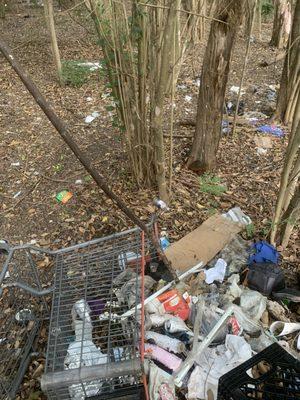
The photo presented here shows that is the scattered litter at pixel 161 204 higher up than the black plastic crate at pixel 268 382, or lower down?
lower down

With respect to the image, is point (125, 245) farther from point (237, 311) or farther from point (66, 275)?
point (237, 311)

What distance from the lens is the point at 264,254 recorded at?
2971 mm

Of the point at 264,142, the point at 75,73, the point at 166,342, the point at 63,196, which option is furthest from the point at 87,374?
the point at 75,73

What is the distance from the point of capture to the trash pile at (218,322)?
2.03 m

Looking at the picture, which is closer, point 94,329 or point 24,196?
point 94,329

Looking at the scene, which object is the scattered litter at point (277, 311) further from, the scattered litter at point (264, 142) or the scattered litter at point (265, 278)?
the scattered litter at point (264, 142)

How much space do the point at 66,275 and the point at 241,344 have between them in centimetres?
126

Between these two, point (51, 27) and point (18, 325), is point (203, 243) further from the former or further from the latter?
point (51, 27)

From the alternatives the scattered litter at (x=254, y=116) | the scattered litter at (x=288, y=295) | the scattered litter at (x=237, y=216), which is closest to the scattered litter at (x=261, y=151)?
the scattered litter at (x=254, y=116)

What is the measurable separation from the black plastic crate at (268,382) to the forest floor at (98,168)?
143cm

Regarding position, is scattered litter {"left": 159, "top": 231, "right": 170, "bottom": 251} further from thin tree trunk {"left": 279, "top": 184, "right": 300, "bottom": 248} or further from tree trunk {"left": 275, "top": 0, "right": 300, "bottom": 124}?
tree trunk {"left": 275, "top": 0, "right": 300, "bottom": 124}

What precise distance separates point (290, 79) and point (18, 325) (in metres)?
4.22

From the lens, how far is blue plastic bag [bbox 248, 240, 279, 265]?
2.94m

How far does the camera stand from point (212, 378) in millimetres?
2102
